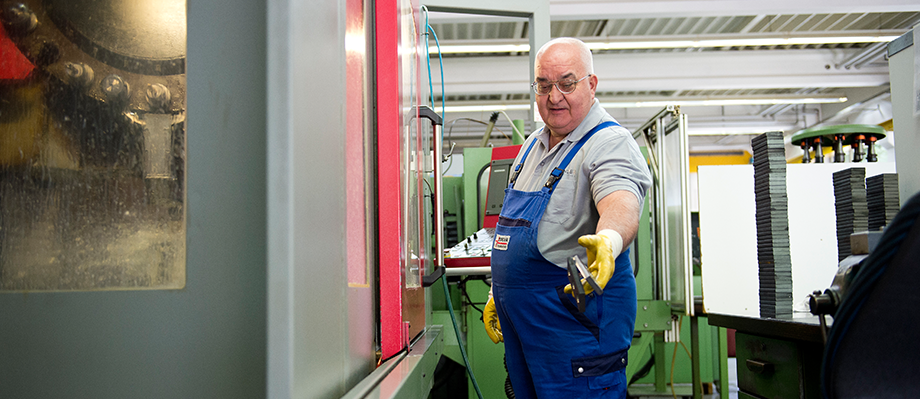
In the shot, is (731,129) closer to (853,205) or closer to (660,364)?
(660,364)

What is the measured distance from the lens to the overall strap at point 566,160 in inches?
57.9

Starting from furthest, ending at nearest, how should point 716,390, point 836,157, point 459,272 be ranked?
point 716,390 → point 836,157 → point 459,272

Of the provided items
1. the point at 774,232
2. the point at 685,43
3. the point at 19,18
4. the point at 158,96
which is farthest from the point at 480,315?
the point at 685,43

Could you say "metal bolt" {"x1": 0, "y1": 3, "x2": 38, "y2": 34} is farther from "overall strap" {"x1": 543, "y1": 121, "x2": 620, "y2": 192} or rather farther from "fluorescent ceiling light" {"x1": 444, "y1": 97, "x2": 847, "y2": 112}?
"fluorescent ceiling light" {"x1": 444, "y1": 97, "x2": 847, "y2": 112}

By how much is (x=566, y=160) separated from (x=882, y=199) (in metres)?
0.79

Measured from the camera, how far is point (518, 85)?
6742 mm

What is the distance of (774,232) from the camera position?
56.3 inches

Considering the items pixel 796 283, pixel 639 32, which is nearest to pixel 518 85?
pixel 639 32

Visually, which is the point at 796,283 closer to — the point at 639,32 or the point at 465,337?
the point at 465,337

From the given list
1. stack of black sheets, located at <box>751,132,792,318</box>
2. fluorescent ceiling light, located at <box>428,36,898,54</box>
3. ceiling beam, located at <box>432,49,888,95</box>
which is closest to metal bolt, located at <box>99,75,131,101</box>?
stack of black sheets, located at <box>751,132,792,318</box>

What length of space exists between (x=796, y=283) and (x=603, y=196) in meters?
2.46

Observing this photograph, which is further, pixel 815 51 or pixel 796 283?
pixel 815 51

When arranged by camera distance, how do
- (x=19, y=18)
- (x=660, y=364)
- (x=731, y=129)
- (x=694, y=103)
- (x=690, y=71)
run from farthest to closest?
(x=731, y=129), (x=694, y=103), (x=690, y=71), (x=660, y=364), (x=19, y=18)

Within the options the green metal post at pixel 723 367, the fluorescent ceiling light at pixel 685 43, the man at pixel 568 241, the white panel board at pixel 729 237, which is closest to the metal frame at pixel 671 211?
the green metal post at pixel 723 367
